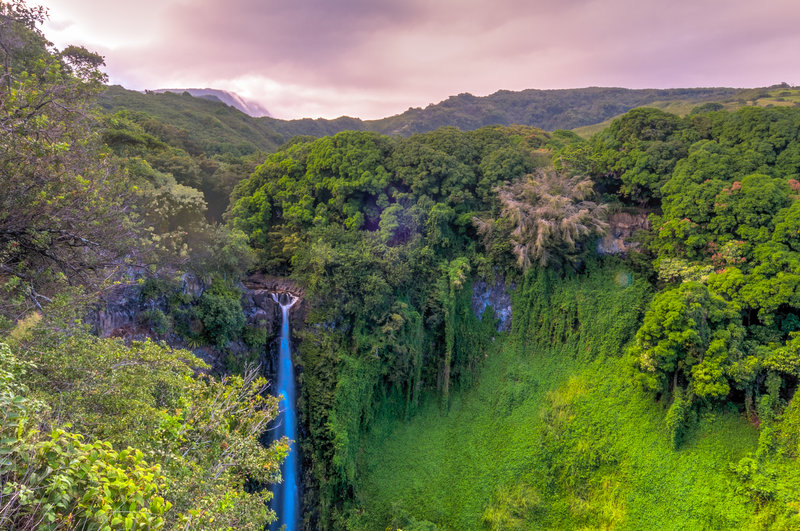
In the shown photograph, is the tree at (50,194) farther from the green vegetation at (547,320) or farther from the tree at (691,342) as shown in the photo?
the tree at (691,342)

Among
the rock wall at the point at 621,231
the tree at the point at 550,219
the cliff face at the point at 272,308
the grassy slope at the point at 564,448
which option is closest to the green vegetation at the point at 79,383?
the cliff face at the point at 272,308

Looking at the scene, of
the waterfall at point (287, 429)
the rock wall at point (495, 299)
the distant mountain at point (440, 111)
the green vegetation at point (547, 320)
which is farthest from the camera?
the distant mountain at point (440, 111)

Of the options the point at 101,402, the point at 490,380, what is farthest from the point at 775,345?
the point at 101,402

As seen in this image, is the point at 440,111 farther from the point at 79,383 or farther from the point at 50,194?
the point at 79,383

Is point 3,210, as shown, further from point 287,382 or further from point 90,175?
point 287,382

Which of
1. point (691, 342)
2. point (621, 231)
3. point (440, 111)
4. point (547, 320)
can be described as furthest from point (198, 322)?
point (440, 111)

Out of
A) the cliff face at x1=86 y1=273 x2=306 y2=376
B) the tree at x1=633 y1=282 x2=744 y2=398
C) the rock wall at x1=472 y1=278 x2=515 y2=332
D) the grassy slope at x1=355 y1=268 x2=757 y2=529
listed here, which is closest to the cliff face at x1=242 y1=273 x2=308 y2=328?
the cliff face at x1=86 y1=273 x2=306 y2=376
